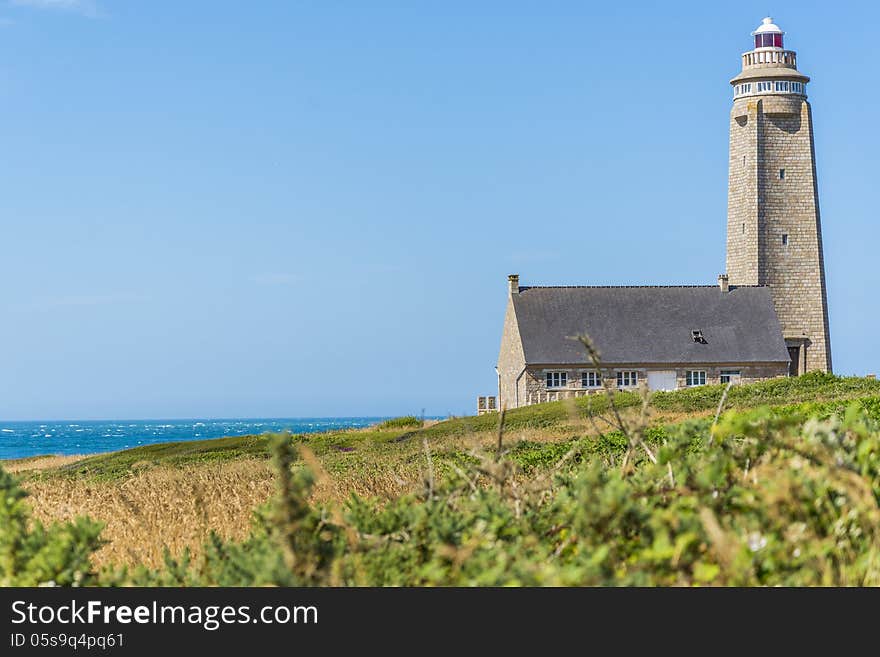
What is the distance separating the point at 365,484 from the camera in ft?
35.8

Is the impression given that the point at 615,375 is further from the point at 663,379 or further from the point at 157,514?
the point at 157,514

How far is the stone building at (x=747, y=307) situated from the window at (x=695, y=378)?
0.15 feet

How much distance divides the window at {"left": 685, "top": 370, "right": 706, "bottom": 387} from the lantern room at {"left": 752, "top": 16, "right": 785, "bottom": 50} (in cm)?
1524

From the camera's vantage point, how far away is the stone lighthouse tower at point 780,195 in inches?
2082

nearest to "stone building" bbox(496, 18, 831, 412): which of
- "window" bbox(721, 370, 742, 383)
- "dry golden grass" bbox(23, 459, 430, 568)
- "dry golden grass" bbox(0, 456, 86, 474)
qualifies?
"window" bbox(721, 370, 742, 383)

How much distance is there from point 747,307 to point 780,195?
5177 millimetres

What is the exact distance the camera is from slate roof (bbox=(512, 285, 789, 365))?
52.9 meters

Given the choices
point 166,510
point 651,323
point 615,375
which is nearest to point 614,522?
point 166,510

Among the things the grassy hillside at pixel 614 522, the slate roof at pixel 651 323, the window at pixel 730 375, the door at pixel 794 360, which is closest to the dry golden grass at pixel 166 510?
the grassy hillside at pixel 614 522

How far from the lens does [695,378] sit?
176ft

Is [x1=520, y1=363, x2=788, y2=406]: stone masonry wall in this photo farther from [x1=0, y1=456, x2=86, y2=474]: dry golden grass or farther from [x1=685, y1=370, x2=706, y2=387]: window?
[x1=0, y1=456, x2=86, y2=474]: dry golden grass
